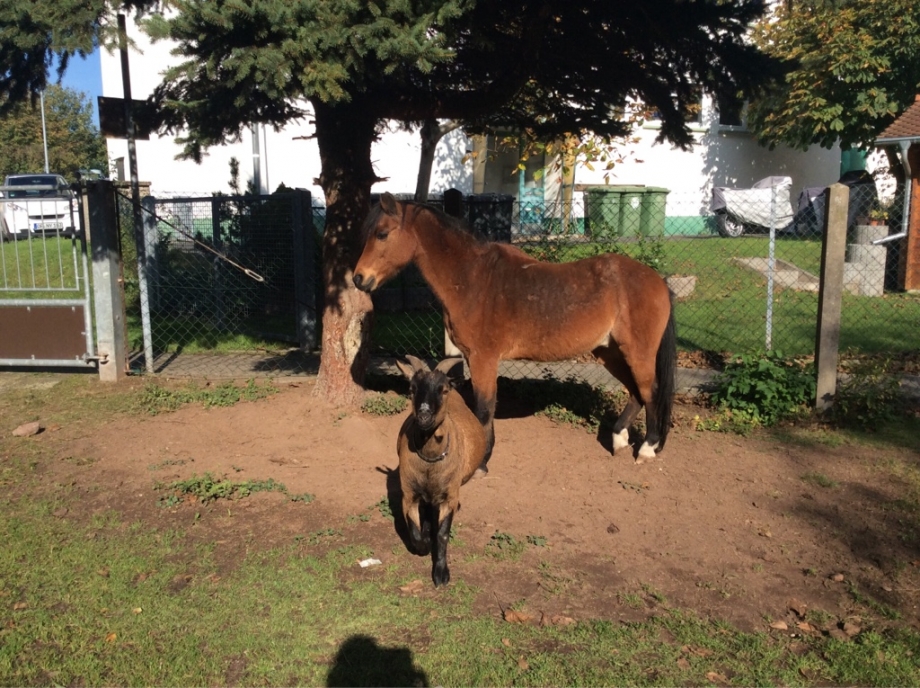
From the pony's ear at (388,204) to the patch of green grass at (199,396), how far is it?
271 cm

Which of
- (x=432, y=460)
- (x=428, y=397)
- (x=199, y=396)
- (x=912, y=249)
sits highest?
(x=912, y=249)

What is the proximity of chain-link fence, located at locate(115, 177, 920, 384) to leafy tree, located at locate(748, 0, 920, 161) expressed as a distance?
26.6 feet

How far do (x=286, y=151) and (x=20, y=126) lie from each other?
30.7 m

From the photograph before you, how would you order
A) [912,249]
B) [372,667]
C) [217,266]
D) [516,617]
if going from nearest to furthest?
[372,667] → [516,617] → [217,266] → [912,249]

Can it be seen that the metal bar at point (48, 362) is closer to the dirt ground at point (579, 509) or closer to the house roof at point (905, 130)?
the dirt ground at point (579, 509)

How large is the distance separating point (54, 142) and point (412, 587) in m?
50.3

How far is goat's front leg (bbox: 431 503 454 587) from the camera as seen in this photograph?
4.44 metres

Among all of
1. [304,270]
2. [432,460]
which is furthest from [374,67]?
[304,270]

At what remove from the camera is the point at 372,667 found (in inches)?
144

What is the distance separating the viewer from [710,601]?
4285mm

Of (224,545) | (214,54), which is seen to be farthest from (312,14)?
(224,545)

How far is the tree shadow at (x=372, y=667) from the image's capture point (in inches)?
140

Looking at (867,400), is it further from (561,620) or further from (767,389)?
(561,620)

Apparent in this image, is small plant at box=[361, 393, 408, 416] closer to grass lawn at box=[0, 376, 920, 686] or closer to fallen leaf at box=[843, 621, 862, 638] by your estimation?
grass lawn at box=[0, 376, 920, 686]
